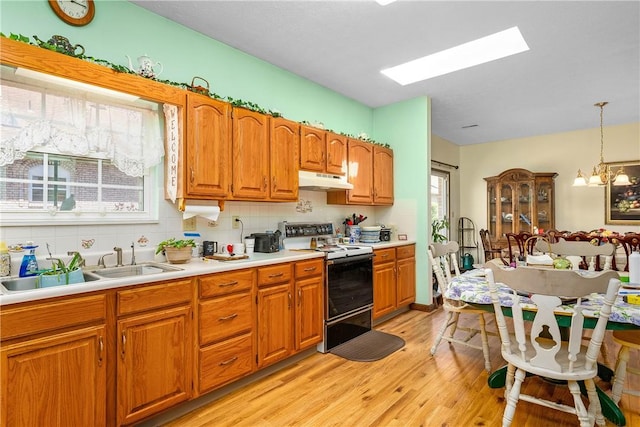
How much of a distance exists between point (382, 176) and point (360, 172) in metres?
0.46

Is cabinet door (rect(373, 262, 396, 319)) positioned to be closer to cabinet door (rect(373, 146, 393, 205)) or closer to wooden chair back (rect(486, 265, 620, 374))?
cabinet door (rect(373, 146, 393, 205))

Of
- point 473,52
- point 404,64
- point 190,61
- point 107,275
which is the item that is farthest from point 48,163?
point 473,52

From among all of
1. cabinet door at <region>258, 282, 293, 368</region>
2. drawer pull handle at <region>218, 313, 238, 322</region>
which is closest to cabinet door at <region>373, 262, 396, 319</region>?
cabinet door at <region>258, 282, 293, 368</region>

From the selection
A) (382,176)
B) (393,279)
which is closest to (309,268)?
(393,279)

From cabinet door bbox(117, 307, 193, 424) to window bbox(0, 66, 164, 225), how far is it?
0.85 meters

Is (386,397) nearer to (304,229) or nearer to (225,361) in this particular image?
(225,361)

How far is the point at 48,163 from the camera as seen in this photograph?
6.97ft

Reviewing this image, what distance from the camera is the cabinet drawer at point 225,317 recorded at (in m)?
2.18

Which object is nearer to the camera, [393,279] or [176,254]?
[176,254]

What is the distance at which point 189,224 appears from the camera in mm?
2758

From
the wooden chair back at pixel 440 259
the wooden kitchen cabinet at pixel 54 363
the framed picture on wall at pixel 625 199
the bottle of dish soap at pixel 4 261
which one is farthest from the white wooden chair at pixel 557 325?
the framed picture on wall at pixel 625 199

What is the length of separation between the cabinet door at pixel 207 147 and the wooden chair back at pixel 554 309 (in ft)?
6.58

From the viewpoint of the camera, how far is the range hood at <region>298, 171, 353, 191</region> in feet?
10.9

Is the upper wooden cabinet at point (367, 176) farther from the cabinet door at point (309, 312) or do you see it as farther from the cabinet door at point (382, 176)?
the cabinet door at point (309, 312)
